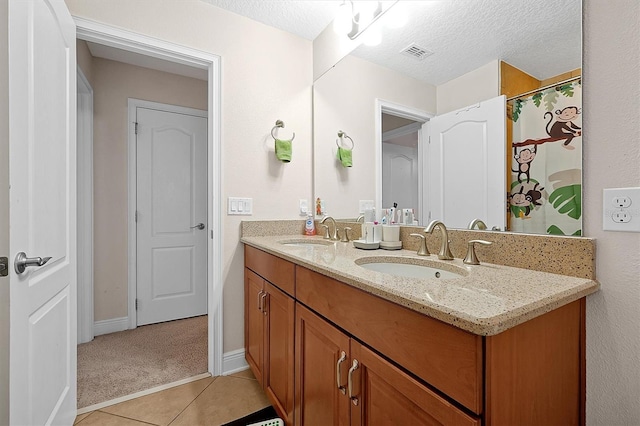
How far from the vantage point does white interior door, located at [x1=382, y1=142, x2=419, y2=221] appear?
151 cm

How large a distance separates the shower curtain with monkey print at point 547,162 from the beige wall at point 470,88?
0.12 metres

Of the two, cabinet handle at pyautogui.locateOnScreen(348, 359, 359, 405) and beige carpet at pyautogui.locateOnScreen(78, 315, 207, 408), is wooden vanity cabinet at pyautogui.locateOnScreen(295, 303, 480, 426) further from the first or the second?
beige carpet at pyautogui.locateOnScreen(78, 315, 207, 408)

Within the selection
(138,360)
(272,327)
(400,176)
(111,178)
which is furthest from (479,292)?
(111,178)

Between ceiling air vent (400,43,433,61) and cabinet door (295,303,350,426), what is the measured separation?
1.29m

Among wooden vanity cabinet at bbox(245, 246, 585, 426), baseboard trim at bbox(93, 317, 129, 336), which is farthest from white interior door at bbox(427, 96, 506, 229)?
baseboard trim at bbox(93, 317, 129, 336)

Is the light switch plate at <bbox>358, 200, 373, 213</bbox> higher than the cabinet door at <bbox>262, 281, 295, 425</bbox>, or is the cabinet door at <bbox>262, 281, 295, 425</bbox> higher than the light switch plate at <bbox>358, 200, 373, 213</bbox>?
the light switch plate at <bbox>358, 200, 373, 213</bbox>

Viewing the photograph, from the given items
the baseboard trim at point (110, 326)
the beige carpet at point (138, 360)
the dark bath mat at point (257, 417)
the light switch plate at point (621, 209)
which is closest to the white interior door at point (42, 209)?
the beige carpet at point (138, 360)

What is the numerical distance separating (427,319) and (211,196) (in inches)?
64.0

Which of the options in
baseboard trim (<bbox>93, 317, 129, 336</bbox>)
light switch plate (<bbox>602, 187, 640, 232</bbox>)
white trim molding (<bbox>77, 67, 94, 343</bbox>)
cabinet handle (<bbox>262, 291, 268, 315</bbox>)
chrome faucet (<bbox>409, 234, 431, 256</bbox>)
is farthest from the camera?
baseboard trim (<bbox>93, 317, 129, 336</bbox>)

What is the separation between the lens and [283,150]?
6.89ft

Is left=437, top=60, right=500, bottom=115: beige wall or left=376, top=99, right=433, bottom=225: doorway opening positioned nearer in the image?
left=437, top=60, right=500, bottom=115: beige wall

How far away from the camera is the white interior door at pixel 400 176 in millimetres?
1506

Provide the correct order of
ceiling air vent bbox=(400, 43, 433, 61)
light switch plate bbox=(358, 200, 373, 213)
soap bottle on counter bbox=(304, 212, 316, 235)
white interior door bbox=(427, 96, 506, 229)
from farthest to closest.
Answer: soap bottle on counter bbox=(304, 212, 316, 235)
light switch plate bbox=(358, 200, 373, 213)
ceiling air vent bbox=(400, 43, 433, 61)
white interior door bbox=(427, 96, 506, 229)

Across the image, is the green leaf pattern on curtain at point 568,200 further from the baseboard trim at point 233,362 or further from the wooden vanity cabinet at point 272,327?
the baseboard trim at point 233,362
